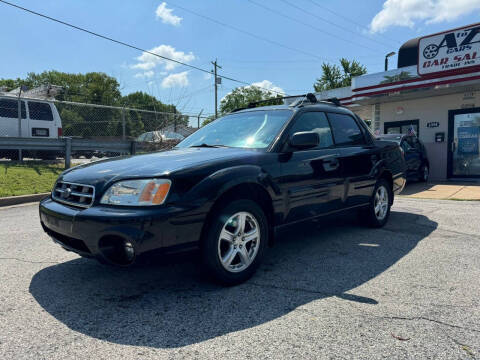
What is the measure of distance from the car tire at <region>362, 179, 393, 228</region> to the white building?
7.39 m

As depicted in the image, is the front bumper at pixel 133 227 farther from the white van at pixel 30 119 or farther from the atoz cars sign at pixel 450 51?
the atoz cars sign at pixel 450 51

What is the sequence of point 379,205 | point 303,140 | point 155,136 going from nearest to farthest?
point 303,140
point 379,205
point 155,136

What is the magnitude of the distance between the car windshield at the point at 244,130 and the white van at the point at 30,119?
29.0ft

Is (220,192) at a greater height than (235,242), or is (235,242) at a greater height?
(220,192)

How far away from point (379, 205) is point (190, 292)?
10.7 feet

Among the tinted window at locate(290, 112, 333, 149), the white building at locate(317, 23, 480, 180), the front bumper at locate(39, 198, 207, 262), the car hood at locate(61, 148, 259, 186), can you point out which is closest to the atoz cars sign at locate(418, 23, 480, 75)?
the white building at locate(317, 23, 480, 180)

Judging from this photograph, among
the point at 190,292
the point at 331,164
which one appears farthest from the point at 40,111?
the point at 190,292

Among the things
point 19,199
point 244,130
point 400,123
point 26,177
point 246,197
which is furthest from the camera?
point 400,123

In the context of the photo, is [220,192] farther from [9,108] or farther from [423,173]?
[9,108]

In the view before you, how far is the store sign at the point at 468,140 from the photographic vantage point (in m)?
12.1

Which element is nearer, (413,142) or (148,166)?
(148,166)

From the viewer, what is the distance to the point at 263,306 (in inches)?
105

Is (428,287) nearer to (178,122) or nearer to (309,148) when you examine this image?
(309,148)

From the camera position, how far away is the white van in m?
10.9
